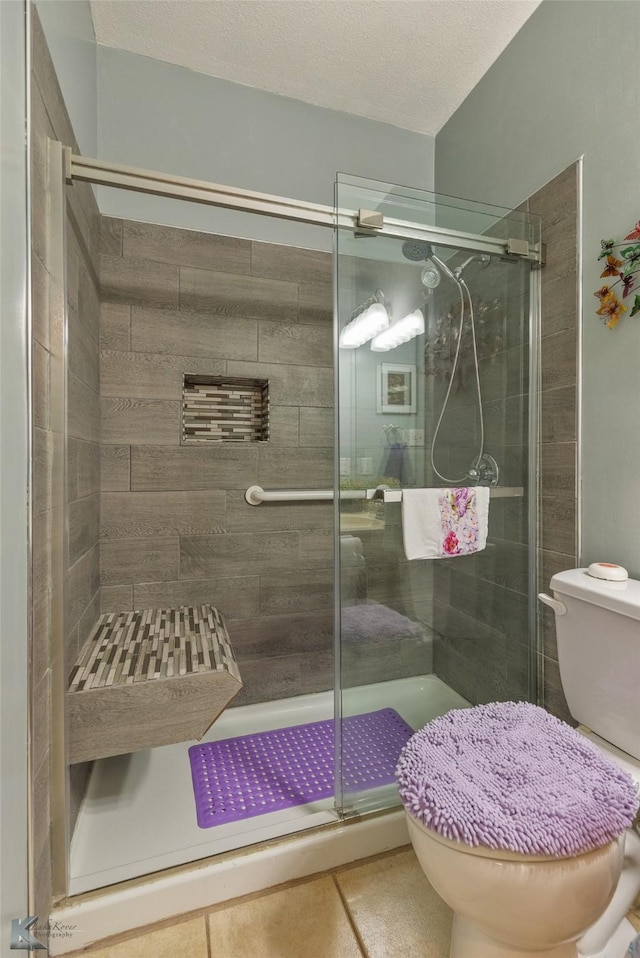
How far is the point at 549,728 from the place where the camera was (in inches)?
40.1

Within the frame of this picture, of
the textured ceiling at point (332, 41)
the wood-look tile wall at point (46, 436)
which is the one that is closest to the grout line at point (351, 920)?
the wood-look tile wall at point (46, 436)

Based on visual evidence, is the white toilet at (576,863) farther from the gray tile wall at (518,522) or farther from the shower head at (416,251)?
the shower head at (416,251)

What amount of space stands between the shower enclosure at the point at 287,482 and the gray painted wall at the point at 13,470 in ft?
0.73

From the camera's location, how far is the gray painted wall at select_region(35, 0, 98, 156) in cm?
115

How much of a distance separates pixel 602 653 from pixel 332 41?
7.31 feet

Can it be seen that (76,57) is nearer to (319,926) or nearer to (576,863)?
(576,863)

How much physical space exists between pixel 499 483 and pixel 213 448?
1.12m

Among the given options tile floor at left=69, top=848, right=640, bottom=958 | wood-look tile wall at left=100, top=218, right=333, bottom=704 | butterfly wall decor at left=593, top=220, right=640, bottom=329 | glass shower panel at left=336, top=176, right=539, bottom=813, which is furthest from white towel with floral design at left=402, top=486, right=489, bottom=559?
tile floor at left=69, top=848, right=640, bottom=958

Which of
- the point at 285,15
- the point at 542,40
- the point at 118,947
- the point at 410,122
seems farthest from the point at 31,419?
the point at 410,122

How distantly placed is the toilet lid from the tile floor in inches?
18.0

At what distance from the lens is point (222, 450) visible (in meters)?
1.94

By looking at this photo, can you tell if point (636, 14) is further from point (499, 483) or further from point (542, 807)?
point (542, 807)

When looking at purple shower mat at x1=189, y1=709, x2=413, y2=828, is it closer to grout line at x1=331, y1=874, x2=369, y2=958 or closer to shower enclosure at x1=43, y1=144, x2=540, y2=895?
shower enclosure at x1=43, y1=144, x2=540, y2=895

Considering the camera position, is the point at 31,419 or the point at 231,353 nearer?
the point at 31,419
